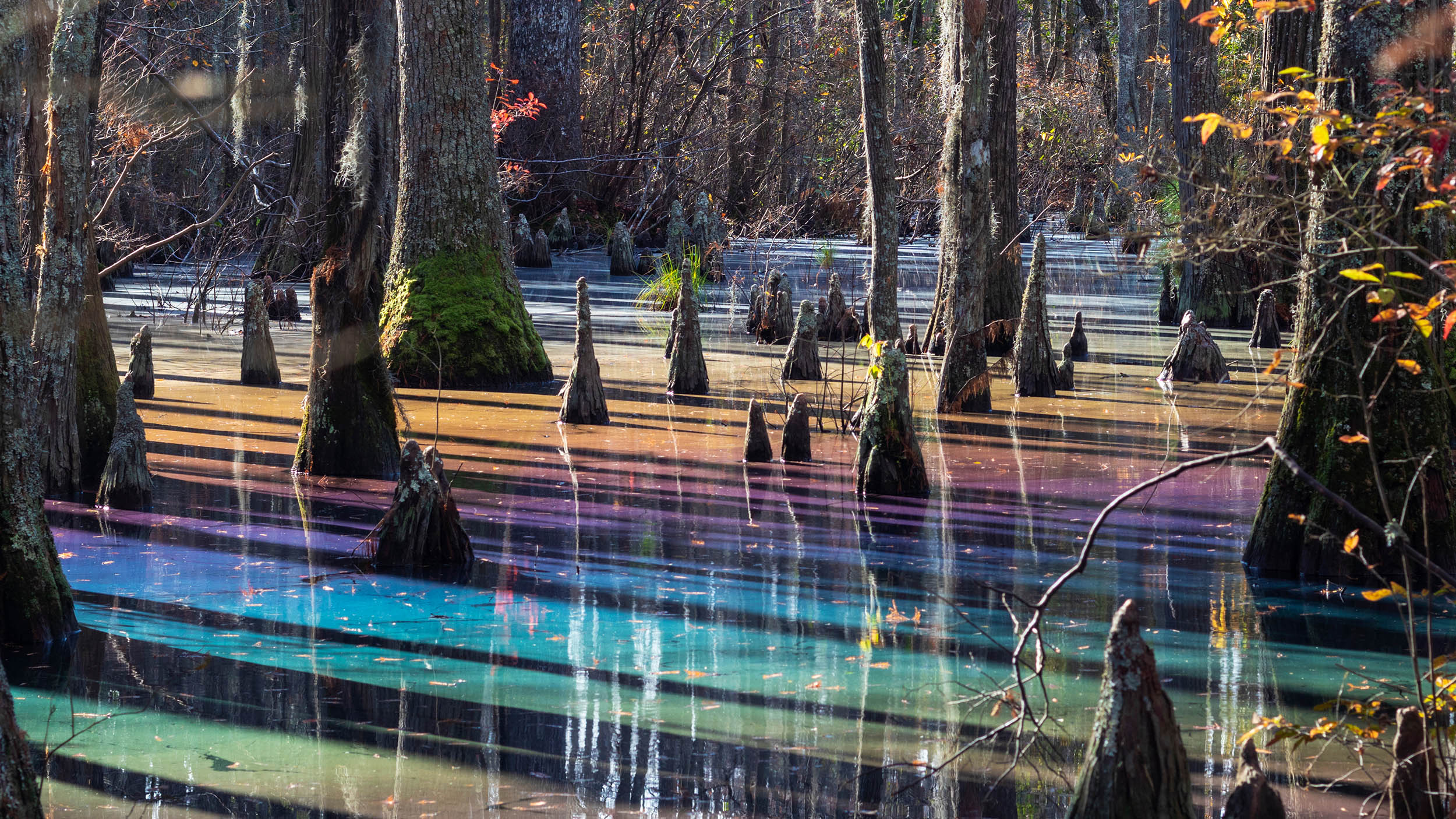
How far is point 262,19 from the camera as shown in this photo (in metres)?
25.1

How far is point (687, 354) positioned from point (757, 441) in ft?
9.15

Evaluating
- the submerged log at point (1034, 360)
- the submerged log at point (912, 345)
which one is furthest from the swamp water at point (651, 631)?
the submerged log at point (912, 345)

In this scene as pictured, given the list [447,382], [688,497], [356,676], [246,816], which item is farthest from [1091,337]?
[246,816]

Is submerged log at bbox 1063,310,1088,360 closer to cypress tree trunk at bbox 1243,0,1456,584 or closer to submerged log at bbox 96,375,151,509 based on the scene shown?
cypress tree trunk at bbox 1243,0,1456,584

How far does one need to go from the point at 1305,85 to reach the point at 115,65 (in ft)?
33.4

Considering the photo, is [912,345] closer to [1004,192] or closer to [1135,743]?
[1004,192]

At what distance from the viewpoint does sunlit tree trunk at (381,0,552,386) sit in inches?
468

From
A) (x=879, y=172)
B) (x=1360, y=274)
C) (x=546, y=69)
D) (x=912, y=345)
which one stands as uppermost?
(x=546, y=69)

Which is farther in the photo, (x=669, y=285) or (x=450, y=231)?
(x=669, y=285)

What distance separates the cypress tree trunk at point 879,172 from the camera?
31.8 feet

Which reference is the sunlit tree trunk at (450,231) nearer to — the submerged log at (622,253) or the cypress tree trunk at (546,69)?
the submerged log at (622,253)

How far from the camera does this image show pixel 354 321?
25.8 ft

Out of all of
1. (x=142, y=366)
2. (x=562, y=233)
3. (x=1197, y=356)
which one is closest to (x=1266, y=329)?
(x=1197, y=356)

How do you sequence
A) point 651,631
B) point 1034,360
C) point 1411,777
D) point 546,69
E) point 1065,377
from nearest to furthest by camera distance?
point 1411,777, point 651,631, point 1034,360, point 1065,377, point 546,69
